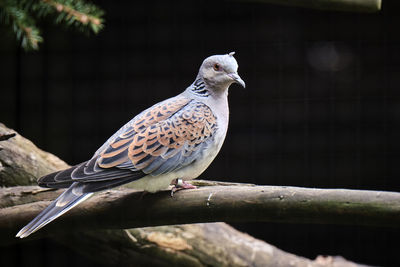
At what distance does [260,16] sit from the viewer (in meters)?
2.88

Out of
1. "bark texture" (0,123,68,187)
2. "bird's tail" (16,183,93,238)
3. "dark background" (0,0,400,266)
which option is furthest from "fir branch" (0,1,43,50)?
"dark background" (0,0,400,266)

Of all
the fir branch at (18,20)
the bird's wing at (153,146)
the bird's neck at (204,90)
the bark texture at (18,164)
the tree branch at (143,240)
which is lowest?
the tree branch at (143,240)

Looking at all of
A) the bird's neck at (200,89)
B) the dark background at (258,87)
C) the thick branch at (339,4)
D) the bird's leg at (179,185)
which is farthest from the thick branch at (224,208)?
the dark background at (258,87)

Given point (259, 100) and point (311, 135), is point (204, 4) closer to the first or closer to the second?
point (259, 100)

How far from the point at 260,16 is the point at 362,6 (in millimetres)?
1176

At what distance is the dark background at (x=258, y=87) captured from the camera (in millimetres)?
2871

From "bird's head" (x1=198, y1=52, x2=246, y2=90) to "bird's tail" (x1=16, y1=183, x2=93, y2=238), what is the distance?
0.53 m

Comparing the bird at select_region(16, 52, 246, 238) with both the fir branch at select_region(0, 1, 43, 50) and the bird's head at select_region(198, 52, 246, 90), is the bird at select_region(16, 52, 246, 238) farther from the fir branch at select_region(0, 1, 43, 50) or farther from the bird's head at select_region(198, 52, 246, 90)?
the fir branch at select_region(0, 1, 43, 50)

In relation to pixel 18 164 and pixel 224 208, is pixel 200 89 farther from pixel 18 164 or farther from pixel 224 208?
pixel 18 164

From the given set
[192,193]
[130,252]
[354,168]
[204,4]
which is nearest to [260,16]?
[204,4]

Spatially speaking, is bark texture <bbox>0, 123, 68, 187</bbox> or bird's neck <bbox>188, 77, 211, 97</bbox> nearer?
bird's neck <bbox>188, 77, 211, 97</bbox>

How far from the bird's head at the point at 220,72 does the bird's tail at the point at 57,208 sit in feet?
1.75

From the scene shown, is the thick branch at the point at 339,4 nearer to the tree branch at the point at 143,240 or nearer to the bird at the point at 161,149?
the bird at the point at 161,149

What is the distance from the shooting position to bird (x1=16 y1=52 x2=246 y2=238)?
1465 millimetres
